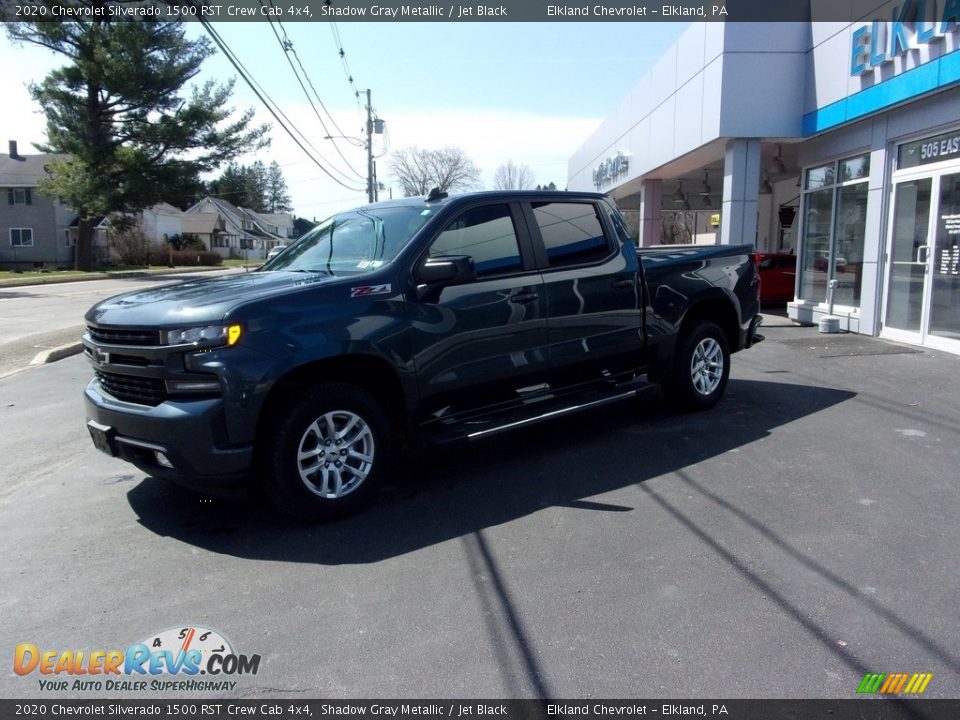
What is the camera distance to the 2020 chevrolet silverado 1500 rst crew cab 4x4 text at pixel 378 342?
13.8 feet

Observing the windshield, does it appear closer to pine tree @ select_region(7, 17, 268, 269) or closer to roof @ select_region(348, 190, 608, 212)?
roof @ select_region(348, 190, 608, 212)

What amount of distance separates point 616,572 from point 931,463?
3.07 metres

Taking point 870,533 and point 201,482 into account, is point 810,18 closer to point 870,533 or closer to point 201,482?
point 870,533

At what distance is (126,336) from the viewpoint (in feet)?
14.7

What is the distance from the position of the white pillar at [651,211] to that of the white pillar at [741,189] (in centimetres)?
741

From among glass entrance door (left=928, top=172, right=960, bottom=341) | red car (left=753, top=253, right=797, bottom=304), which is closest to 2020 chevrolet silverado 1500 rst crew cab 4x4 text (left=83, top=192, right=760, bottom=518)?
glass entrance door (left=928, top=172, right=960, bottom=341)

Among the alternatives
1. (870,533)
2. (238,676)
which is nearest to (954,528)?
(870,533)

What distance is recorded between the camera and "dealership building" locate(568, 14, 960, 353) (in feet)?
31.9

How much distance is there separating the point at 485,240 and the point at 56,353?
884cm

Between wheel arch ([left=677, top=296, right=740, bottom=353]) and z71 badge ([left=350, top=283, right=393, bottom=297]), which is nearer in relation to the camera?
z71 badge ([left=350, top=283, right=393, bottom=297])

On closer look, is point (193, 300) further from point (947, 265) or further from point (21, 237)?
point (21, 237)

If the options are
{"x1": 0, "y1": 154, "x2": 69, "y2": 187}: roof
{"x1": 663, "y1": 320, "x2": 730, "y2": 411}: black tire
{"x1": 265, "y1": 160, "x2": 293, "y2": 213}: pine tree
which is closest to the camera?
{"x1": 663, "y1": 320, "x2": 730, "y2": 411}: black tire

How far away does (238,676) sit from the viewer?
10.1 ft

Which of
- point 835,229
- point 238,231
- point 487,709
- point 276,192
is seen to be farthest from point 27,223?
point 276,192
